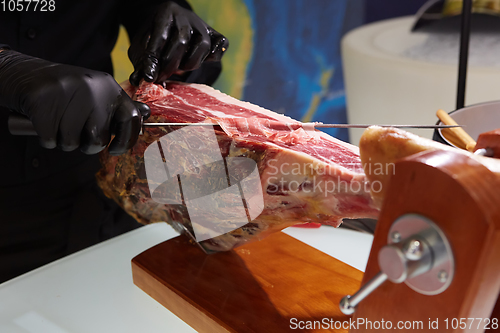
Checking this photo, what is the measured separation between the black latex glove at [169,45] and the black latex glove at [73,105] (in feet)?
0.72

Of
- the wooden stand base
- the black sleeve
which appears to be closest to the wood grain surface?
the wooden stand base

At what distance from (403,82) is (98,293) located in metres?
1.28

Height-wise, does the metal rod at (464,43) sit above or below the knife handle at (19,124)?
above

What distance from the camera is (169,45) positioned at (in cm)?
109

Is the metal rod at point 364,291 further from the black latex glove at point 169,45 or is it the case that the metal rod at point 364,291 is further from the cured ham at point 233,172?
the black latex glove at point 169,45

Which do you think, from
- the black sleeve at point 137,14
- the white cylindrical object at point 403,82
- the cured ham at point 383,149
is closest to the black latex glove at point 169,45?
the black sleeve at point 137,14

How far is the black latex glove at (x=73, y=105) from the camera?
80 cm

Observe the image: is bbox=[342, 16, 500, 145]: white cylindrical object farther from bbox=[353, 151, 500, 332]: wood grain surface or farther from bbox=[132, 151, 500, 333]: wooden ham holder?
bbox=[353, 151, 500, 332]: wood grain surface

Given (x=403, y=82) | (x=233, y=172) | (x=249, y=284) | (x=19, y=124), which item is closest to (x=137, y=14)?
(x=19, y=124)

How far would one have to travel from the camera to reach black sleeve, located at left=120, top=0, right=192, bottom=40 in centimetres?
115

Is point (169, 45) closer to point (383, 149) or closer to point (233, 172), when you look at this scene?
point (233, 172)

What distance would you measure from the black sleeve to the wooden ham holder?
56 cm

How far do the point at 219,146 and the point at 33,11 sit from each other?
0.62m

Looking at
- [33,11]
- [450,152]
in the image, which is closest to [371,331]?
[450,152]
